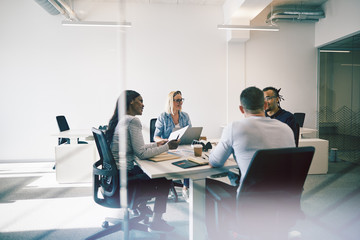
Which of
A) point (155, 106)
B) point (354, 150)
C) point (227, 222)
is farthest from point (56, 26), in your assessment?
point (354, 150)

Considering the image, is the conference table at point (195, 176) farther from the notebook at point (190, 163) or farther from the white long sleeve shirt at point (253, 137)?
the white long sleeve shirt at point (253, 137)

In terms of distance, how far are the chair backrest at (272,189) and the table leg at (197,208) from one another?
1.57 feet

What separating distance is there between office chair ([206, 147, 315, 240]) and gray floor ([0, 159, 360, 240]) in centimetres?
102

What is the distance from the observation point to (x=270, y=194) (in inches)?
52.1

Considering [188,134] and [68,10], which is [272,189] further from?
[68,10]

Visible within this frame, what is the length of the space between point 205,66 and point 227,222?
457cm

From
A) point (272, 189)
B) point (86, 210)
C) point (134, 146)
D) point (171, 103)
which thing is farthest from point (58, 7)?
point (272, 189)

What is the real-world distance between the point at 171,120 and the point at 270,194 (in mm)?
2054

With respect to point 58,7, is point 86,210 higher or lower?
lower

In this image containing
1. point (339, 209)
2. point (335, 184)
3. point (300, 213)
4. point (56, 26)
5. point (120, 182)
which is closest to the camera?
point (300, 213)

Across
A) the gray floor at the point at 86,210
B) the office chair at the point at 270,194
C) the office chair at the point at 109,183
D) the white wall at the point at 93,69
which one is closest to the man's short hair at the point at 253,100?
the office chair at the point at 270,194

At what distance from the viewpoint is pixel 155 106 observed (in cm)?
557

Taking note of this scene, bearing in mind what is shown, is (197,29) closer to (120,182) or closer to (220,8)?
(220,8)

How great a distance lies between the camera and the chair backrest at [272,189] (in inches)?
49.2
